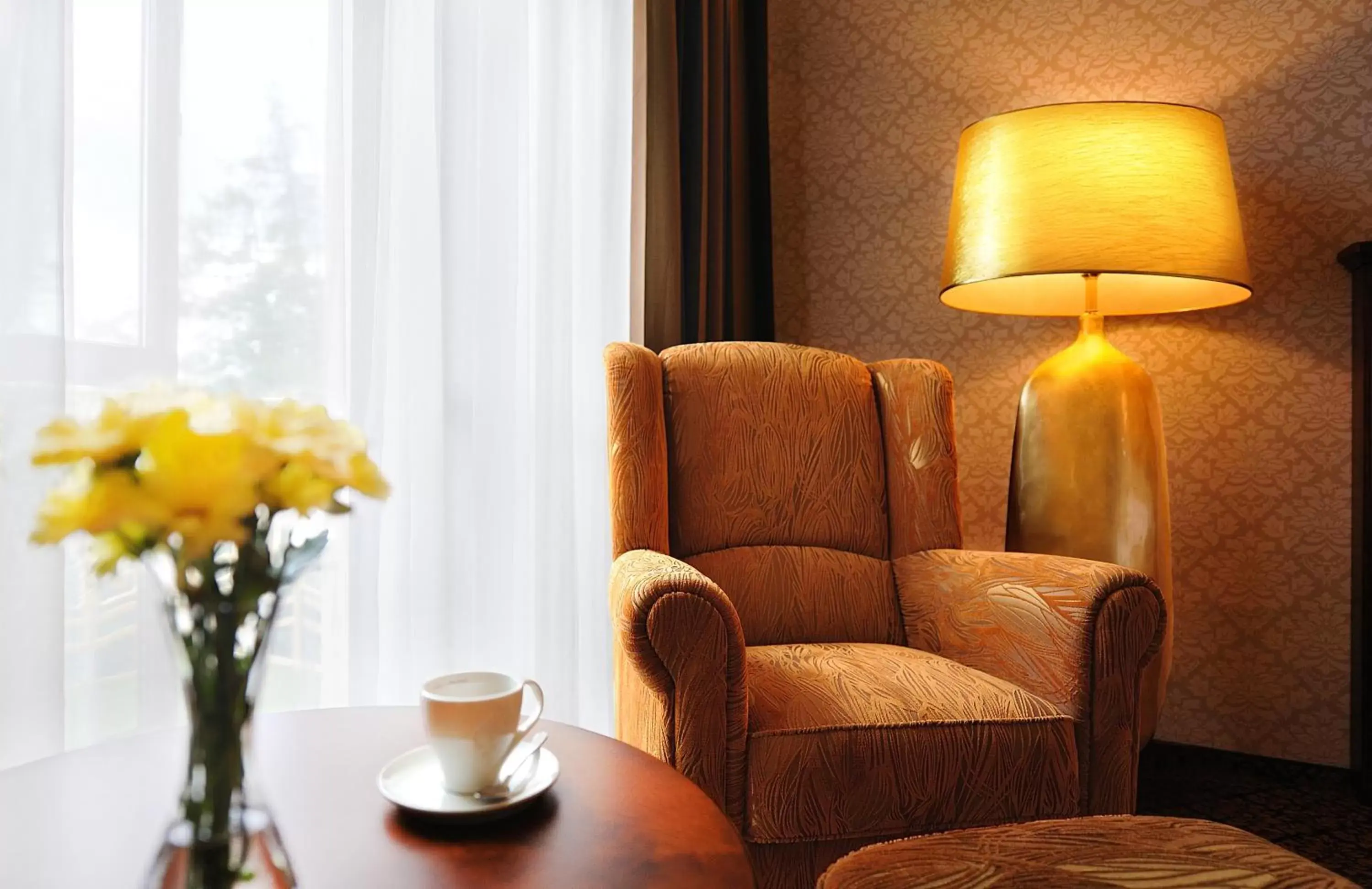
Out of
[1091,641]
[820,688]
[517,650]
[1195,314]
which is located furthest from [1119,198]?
→ [517,650]

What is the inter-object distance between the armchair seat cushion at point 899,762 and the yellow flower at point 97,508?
0.96 metres

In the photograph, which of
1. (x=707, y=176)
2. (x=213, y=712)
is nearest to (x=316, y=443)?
(x=213, y=712)

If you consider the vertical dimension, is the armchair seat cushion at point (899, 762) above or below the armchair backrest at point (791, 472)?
below

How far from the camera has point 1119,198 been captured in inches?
70.8

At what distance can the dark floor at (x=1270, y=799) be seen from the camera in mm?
1882

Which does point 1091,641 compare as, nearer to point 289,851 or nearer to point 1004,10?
point 289,851

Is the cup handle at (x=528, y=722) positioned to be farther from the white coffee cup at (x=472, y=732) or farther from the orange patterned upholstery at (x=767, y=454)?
the orange patterned upholstery at (x=767, y=454)

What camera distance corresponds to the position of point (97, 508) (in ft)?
1.51

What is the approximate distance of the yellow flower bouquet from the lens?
46 centimetres

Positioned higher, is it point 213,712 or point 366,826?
point 213,712

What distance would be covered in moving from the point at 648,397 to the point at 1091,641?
0.87 metres

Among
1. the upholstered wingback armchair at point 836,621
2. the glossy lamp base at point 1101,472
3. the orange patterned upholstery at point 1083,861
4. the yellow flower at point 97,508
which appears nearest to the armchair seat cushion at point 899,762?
the upholstered wingback armchair at point 836,621

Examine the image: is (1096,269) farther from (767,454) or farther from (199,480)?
(199,480)

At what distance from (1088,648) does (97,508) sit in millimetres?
1311
